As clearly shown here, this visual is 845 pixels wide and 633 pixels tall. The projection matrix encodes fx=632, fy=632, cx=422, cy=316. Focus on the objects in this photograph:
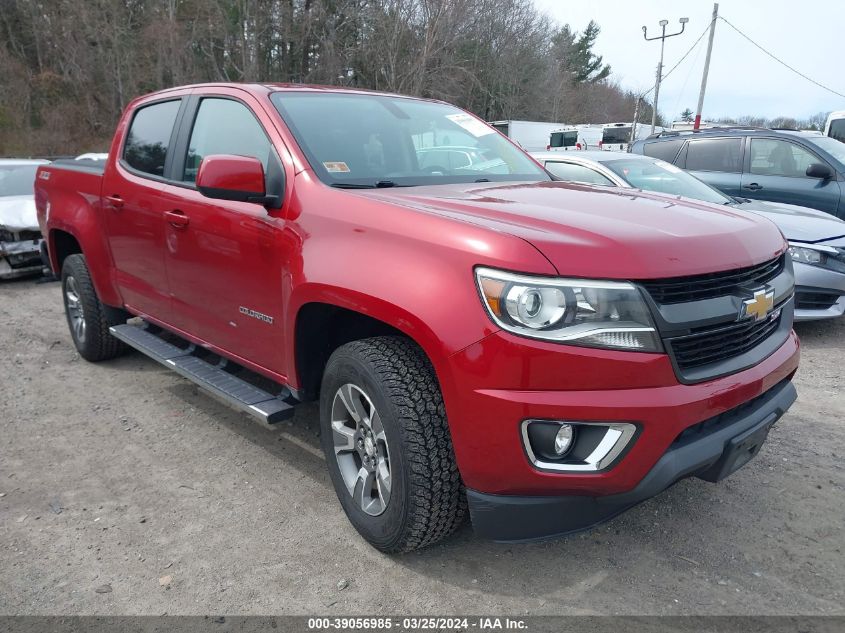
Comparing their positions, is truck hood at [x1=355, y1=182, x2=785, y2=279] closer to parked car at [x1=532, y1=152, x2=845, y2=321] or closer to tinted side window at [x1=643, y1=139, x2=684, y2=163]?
parked car at [x1=532, y1=152, x2=845, y2=321]

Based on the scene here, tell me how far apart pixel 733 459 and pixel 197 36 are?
3248cm

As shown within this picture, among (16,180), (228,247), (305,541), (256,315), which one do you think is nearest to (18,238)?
(16,180)

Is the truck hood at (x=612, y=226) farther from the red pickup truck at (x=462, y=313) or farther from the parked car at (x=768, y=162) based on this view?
the parked car at (x=768, y=162)

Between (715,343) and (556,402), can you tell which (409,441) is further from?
(715,343)

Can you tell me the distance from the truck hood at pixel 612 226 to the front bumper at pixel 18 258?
700 cm

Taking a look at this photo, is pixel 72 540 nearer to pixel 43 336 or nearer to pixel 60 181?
pixel 60 181

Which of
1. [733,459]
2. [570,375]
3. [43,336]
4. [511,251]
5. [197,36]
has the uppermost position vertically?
[197,36]

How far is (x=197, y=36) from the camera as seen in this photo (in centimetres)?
2939

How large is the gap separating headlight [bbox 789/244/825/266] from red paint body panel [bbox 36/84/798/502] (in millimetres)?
3155

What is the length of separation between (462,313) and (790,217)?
17.2ft

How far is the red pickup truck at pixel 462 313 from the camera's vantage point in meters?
1.93

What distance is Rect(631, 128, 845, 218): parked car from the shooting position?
7.03 metres

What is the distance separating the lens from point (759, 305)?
2252 millimetres

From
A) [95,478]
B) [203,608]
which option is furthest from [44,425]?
[203,608]
